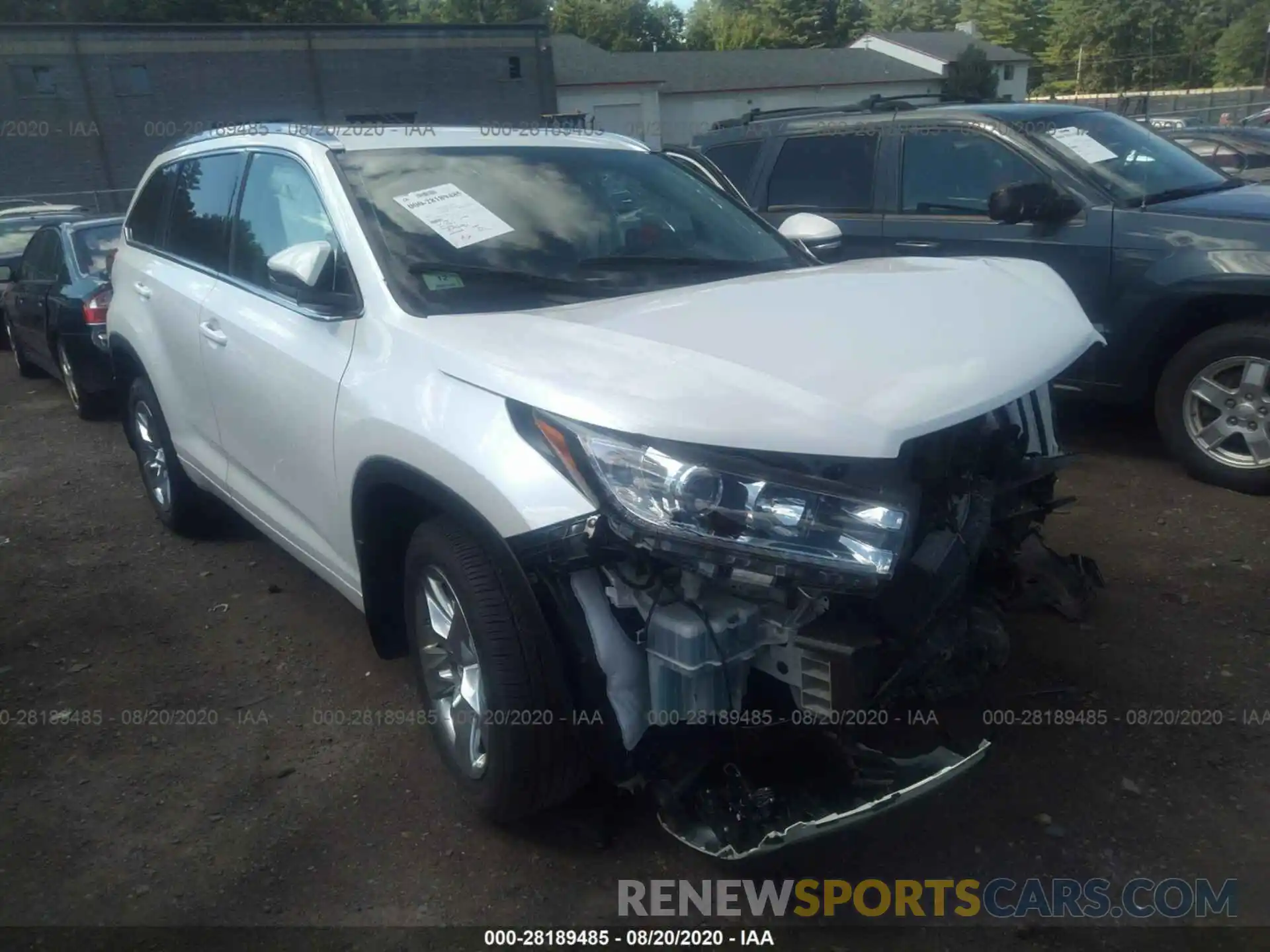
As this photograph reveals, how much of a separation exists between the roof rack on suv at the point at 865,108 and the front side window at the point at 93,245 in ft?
15.9

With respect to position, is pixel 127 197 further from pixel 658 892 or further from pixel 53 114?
pixel 658 892

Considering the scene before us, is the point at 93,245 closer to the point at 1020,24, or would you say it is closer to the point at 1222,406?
the point at 1222,406

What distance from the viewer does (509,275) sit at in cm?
319

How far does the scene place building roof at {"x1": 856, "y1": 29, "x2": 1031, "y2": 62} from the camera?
60531 mm

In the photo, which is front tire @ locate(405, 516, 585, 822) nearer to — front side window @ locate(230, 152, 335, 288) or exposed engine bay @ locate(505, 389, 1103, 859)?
exposed engine bay @ locate(505, 389, 1103, 859)

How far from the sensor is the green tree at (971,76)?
51188 millimetres

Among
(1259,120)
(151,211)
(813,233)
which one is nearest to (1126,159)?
(813,233)

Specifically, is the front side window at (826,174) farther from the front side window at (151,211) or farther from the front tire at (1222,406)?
the front side window at (151,211)

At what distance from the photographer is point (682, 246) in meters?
3.70

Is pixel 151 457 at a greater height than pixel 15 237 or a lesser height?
lesser

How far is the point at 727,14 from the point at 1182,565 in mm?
87094

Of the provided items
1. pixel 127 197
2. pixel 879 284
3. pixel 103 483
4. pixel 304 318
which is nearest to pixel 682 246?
pixel 879 284

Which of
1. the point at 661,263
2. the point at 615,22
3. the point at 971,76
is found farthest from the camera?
the point at 615,22

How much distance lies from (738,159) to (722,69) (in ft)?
155
